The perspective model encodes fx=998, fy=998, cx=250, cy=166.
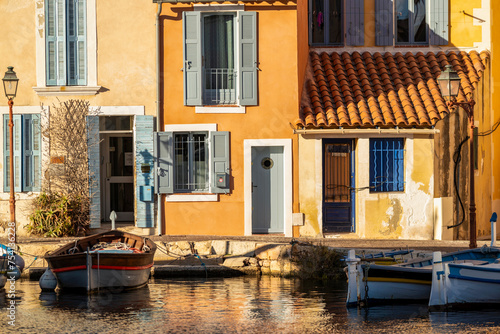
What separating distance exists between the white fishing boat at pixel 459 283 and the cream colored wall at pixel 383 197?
7.02 meters

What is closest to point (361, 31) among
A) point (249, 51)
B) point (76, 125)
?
point (249, 51)

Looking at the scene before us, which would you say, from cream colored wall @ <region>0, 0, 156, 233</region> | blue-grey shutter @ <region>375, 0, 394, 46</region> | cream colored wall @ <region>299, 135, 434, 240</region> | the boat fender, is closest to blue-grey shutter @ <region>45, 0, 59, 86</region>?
cream colored wall @ <region>0, 0, 156, 233</region>

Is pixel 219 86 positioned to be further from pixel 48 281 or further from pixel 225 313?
pixel 225 313

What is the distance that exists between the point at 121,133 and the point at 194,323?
1145cm

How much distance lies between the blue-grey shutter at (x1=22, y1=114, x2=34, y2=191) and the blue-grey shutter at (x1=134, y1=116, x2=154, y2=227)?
259cm

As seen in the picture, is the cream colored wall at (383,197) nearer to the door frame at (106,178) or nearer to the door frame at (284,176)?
the door frame at (284,176)

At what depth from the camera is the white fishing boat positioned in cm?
1683

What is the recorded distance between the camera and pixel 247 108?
956 inches

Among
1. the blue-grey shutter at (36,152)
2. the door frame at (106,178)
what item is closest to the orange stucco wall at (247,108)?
the door frame at (106,178)

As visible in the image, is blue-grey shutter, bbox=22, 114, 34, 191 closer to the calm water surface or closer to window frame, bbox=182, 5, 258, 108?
window frame, bbox=182, 5, 258, 108

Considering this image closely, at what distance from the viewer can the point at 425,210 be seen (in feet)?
79.3

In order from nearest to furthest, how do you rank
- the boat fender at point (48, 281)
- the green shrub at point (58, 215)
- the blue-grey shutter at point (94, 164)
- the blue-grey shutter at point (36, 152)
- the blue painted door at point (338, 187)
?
A: the boat fender at point (48, 281) → the green shrub at point (58, 215) → the blue-grey shutter at point (94, 164) → the blue-grey shutter at point (36, 152) → the blue painted door at point (338, 187)

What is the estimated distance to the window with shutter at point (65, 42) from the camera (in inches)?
951

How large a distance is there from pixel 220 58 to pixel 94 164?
400cm
